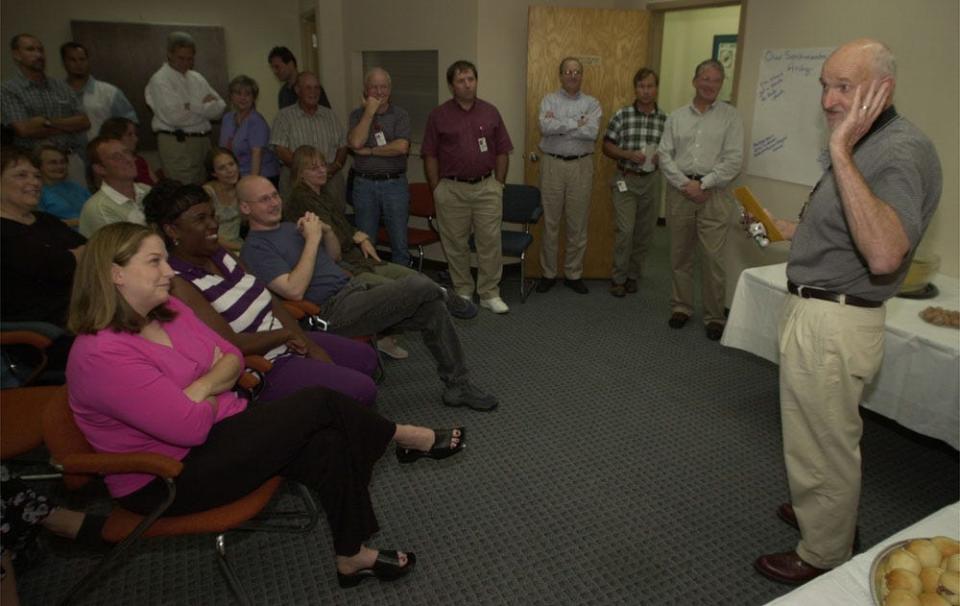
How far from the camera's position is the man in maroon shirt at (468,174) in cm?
428

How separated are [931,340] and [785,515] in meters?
0.81

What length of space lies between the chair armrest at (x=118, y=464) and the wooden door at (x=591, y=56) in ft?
12.5

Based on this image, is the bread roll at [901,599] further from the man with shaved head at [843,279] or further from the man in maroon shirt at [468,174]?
the man in maroon shirt at [468,174]

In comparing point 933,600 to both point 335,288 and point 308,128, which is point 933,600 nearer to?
point 335,288

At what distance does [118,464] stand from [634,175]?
3907 mm

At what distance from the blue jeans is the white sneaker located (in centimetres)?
68

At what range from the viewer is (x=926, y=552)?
1.09m

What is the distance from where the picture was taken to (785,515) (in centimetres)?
234

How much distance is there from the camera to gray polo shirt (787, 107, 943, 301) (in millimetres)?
1542

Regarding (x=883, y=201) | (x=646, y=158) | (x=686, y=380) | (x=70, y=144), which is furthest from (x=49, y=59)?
(x=883, y=201)

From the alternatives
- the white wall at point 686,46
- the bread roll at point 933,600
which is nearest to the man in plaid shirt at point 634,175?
the white wall at point 686,46

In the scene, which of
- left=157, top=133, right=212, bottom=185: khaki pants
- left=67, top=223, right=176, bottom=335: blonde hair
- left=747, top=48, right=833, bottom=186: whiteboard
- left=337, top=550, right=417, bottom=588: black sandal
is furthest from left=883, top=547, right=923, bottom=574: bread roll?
left=157, top=133, right=212, bottom=185: khaki pants

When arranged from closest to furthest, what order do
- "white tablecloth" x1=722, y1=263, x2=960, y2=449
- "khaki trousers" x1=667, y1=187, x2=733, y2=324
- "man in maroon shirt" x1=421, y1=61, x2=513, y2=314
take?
1. "white tablecloth" x1=722, y1=263, x2=960, y2=449
2. "khaki trousers" x1=667, y1=187, x2=733, y2=324
3. "man in maroon shirt" x1=421, y1=61, x2=513, y2=314

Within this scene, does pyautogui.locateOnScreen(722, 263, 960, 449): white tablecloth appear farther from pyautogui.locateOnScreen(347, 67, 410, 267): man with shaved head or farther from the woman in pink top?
pyautogui.locateOnScreen(347, 67, 410, 267): man with shaved head
